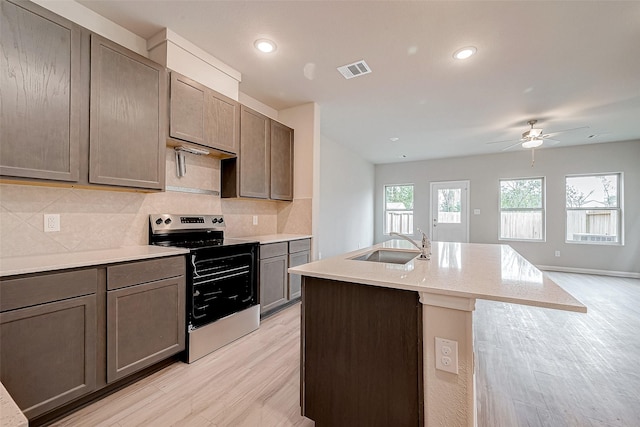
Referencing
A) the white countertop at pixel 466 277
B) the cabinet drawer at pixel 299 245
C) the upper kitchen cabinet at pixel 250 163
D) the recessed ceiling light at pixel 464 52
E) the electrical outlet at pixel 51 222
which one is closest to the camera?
the white countertop at pixel 466 277

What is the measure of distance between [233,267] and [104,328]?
1.03m

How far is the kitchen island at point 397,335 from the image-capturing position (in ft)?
3.70

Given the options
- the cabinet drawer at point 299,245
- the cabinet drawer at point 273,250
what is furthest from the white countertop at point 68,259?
the cabinet drawer at point 299,245

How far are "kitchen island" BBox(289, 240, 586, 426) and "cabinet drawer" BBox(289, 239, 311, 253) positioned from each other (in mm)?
1729

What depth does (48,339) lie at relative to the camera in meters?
1.46

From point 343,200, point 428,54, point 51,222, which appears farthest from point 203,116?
point 343,200

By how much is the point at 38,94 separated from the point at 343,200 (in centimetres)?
491

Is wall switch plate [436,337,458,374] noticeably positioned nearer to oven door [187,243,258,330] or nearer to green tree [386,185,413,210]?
oven door [187,243,258,330]

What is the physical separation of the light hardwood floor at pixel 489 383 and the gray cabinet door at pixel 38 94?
5.04 feet

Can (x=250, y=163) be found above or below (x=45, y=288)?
above

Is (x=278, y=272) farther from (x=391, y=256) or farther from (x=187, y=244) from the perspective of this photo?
(x=391, y=256)

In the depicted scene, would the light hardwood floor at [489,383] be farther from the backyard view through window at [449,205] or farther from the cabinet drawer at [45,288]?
the backyard view through window at [449,205]

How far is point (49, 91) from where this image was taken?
164cm

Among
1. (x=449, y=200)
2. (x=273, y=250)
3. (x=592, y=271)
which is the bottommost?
(x=592, y=271)
